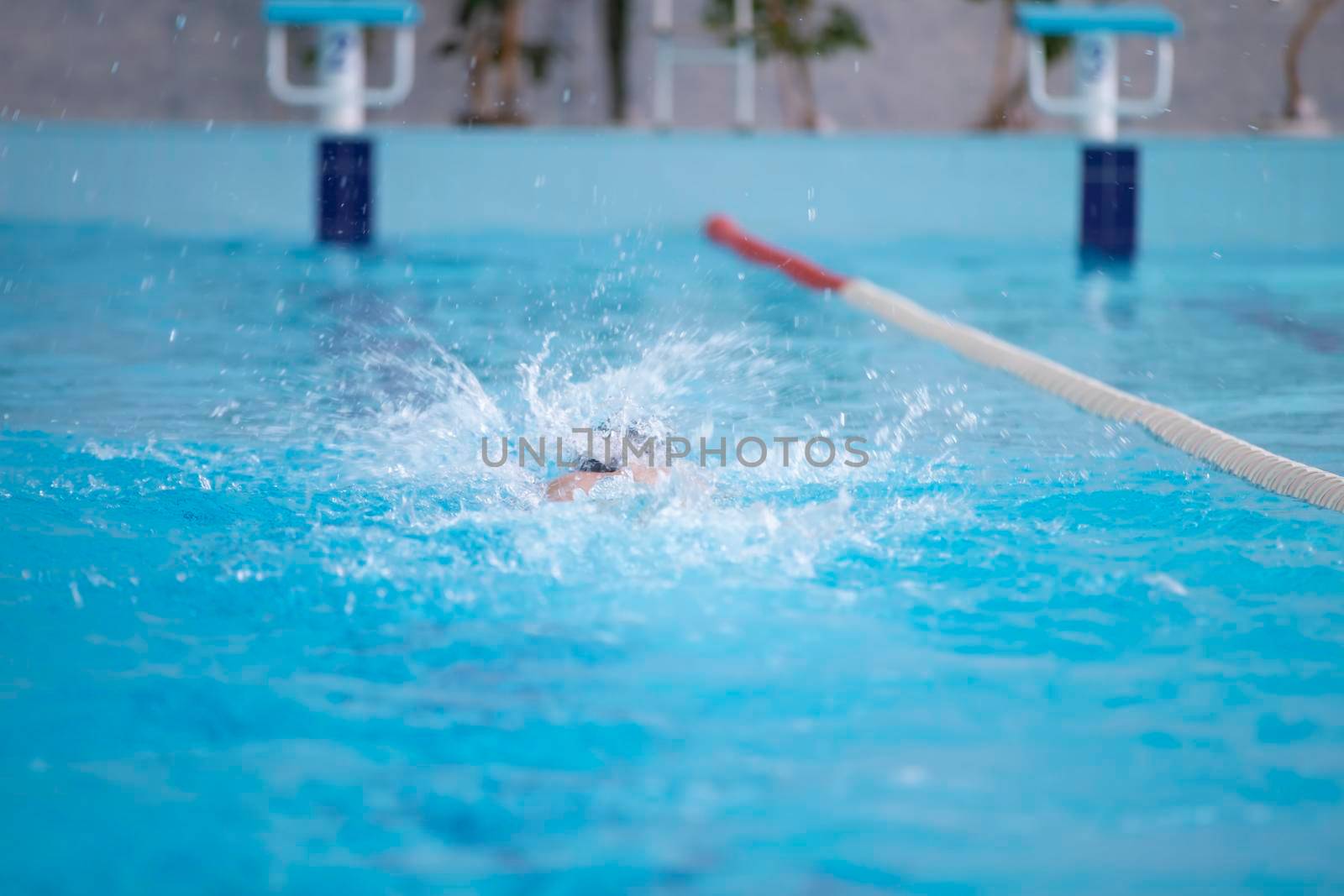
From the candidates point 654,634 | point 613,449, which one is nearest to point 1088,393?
point 613,449

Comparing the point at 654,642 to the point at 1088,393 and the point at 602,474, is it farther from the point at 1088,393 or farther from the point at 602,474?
the point at 1088,393

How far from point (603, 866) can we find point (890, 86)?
990 cm

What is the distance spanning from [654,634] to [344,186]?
6263 millimetres

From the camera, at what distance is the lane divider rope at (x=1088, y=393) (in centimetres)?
306

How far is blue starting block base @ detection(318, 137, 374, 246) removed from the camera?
7930mm

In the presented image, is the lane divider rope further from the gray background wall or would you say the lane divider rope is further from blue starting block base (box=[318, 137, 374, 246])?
the gray background wall

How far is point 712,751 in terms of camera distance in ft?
5.80

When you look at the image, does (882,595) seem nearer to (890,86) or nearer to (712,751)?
(712,751)

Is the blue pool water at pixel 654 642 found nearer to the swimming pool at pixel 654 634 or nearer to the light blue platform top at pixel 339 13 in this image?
the swimming pool at pixel 654 634

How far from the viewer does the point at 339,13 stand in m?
7.82

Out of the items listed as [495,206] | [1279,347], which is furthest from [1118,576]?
[495,206]

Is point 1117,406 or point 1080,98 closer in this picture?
point 1117,406

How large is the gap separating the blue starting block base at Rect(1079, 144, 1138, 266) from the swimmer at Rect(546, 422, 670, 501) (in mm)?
5749

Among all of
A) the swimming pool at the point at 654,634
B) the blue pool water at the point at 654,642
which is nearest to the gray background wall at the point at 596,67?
the swimming pool at the point at 654,634
